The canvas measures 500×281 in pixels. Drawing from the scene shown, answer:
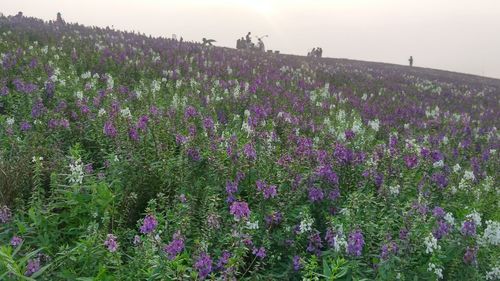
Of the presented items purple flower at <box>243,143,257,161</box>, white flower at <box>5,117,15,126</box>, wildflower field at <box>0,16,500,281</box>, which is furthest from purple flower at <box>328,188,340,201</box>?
white flower at <box>5,117,15,126</box>

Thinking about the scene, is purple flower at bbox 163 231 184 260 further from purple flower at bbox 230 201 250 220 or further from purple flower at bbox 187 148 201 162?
purple flower at bbox 187 148 201 162

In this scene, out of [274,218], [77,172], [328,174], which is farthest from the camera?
[328,174]

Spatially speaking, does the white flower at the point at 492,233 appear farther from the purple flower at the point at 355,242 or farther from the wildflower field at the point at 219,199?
the purple flower at the point at 355,242

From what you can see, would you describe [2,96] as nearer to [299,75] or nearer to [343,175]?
[343,175]

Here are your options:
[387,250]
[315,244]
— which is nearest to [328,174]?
[315,244]

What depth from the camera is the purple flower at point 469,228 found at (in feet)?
13.9

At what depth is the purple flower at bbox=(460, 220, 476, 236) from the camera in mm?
4227

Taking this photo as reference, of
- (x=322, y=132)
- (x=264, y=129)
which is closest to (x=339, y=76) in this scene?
(x=322, y=132)

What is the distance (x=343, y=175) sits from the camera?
17.7ft

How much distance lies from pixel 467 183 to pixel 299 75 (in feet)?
35.6

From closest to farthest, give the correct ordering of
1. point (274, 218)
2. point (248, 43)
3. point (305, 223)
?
point (305, 223) < point (274, 218) < point (248, 43)

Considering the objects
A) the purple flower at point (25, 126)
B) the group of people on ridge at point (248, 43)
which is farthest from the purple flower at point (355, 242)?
the group of people on ridge at point (248, 43)

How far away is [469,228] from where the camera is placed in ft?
13.9

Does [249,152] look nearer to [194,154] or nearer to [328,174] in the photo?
[194,154]
